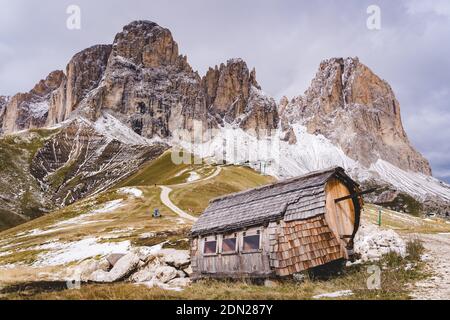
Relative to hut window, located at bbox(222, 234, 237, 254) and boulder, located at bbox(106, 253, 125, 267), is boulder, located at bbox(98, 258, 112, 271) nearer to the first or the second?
boulder, located at bbox(106, 253, 125, 267)

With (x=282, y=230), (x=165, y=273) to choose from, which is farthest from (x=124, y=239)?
(x=282, y=230)

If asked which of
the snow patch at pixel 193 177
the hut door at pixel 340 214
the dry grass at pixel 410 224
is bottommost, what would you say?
the dry grass at pixel 410 224

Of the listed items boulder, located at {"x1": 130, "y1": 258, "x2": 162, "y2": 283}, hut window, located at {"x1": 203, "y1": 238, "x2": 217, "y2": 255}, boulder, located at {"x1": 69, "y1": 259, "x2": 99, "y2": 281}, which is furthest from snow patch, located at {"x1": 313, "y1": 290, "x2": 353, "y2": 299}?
boulder, located at {"x1": 69, "y1": 259, "x2": 99, "y2": 281}

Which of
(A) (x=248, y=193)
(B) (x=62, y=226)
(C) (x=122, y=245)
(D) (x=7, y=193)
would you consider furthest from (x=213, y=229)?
(D) (x=7, y=193)

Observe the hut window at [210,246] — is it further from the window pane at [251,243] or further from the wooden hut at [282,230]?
the window pane at [251,243]

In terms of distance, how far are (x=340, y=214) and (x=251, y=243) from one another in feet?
20.4

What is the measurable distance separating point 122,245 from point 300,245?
30.9 m

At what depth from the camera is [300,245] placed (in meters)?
24.2

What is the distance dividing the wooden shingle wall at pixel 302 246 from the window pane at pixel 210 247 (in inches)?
222

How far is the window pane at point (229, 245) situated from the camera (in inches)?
1071

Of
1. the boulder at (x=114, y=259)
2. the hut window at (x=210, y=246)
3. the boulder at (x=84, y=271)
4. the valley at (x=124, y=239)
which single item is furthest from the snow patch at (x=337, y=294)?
the boulder at (x=114, y=259)

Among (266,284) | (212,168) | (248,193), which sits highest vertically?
(212,168)

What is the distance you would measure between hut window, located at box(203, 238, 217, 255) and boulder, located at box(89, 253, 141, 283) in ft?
23.0
